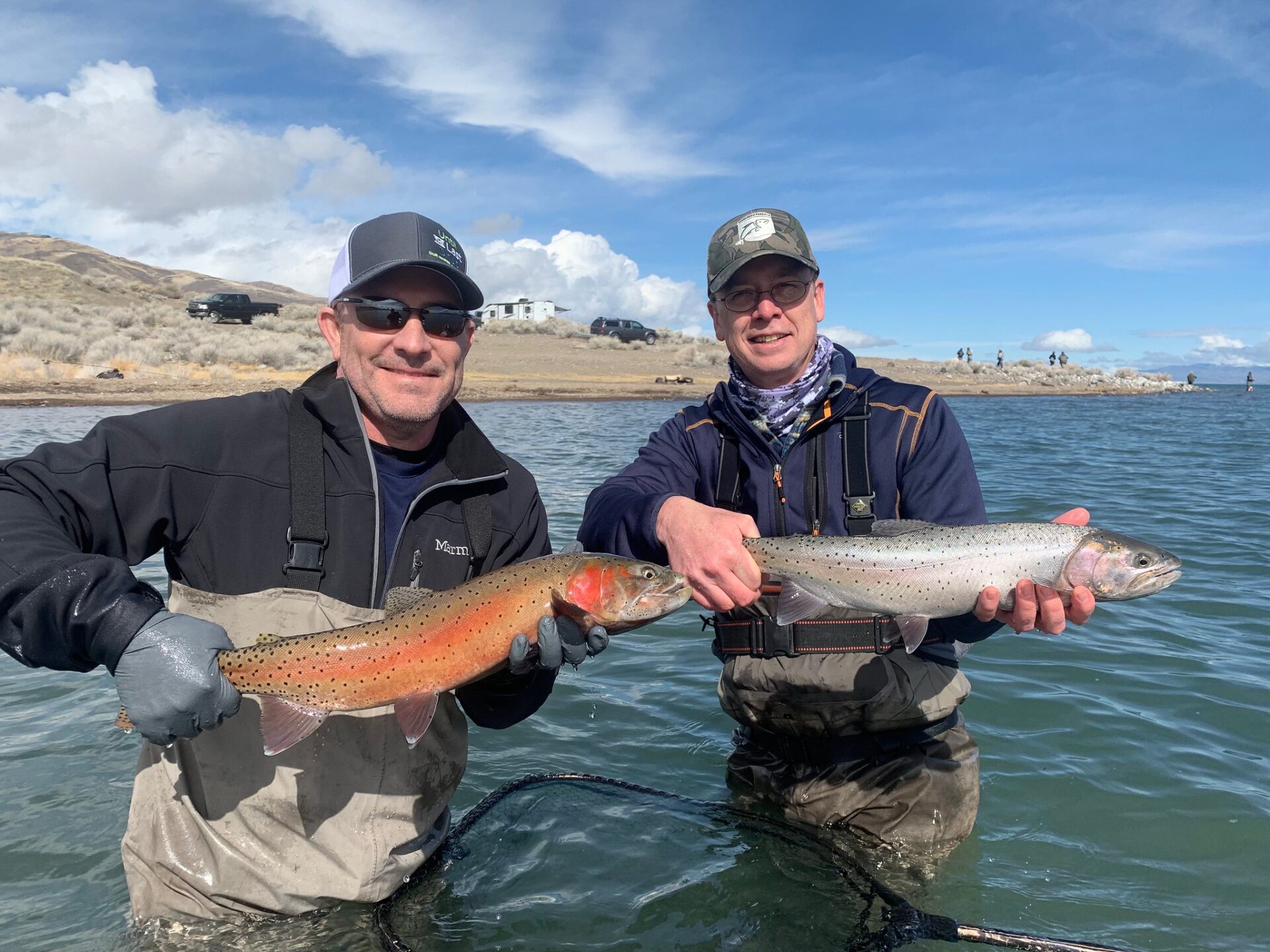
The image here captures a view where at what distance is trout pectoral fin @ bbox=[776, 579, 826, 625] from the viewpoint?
380 cm

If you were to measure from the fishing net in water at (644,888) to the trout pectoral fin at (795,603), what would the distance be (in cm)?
122

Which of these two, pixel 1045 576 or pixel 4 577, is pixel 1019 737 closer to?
pixel 1045 576

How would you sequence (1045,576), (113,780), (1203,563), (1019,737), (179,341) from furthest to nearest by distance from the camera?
(179,341)
(1203,563)
(1019,737)
(113,780)
(1045,576)

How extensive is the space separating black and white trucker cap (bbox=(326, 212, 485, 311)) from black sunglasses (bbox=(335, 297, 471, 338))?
7cm

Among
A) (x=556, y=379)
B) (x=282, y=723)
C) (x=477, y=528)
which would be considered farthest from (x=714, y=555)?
(x=556, y=379)

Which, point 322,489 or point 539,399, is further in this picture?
point 539,399

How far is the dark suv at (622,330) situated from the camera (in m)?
59.2

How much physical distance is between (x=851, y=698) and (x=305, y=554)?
2.40 meters

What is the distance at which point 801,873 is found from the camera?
13.8ft

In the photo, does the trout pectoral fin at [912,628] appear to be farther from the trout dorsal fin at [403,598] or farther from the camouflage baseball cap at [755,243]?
the trout dorsal fin at [403,598]

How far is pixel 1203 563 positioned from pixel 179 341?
39483mm

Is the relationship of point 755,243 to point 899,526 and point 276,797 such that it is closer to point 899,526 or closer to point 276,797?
point 899,526

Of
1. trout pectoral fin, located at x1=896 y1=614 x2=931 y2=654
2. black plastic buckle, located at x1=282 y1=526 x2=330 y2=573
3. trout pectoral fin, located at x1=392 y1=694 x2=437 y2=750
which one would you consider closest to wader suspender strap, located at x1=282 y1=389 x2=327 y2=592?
black plastic buckle, located at x1=282 y1=526 x2=330 y2=573

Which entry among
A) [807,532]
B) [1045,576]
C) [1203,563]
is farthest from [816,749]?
[1203,563]
